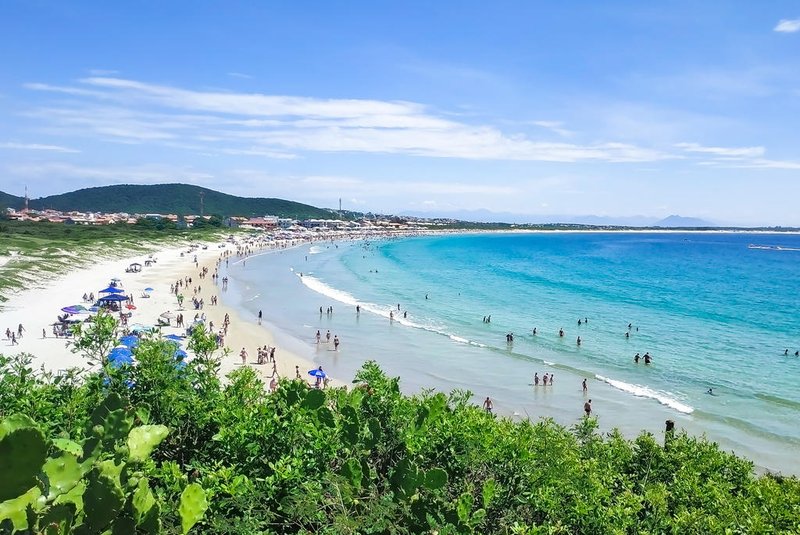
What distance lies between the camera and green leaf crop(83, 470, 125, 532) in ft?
16.5

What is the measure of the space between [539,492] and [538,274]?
76.6 m

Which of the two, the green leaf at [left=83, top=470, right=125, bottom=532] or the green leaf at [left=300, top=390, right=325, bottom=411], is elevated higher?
the green leaf at [left=83, top=470, right=125, bottom=532]

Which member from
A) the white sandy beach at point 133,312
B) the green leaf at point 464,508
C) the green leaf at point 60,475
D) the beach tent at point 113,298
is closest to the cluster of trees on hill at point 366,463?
the green leaf at point 464,508

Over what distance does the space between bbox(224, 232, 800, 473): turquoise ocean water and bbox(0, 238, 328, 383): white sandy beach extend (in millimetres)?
2161

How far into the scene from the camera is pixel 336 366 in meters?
31.3

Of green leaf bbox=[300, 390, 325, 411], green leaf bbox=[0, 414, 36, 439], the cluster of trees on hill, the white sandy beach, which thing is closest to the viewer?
green leaf bbox=[0, 414, 36, 439]

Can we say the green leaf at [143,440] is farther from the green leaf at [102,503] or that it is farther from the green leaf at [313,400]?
the green leaf at [313,400]

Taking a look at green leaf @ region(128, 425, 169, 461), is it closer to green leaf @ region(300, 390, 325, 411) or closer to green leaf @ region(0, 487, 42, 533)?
green leaf @ region(0, 487, 42, 533)

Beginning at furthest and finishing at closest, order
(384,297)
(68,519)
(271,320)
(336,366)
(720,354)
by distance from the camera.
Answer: (384,297) → (271,320) → (720,354) → (336,366) → (68,519)

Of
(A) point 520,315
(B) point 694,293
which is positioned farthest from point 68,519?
(B) point 694,293

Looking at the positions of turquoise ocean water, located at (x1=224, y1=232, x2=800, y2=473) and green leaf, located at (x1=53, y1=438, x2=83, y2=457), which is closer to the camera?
green leaf, located at (x1=53, y1=438, x2=83, y2=457)

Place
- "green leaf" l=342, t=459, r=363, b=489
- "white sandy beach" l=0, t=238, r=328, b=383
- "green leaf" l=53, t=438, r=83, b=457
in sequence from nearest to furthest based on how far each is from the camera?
"green leaf" l=53, t=438, r=83, b=457
"green leaf" l=342, t=459, r=363, b=489
"white sandy beach" l=0, t=238, r=328, b=383

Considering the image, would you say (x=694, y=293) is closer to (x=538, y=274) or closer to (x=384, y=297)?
(x=538, y=274)

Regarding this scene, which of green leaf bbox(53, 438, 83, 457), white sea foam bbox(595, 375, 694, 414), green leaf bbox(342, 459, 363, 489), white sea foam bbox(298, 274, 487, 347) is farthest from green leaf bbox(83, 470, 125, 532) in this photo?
white sea foam bbox(298, 274, 487, 347)
